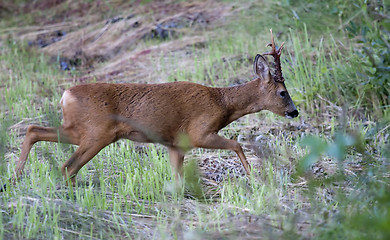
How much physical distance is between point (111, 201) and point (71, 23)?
8825mm

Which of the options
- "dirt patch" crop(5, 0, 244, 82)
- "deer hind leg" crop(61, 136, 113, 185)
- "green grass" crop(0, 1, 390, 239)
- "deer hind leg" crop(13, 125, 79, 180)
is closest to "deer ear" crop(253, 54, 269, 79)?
"green grass" crop(0, 1, 390, 239)

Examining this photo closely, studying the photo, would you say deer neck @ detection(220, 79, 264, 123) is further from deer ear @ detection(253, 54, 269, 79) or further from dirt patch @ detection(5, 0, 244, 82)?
dirt patch @ detection(5, 0, 244, 82)

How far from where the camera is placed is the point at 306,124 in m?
6.96

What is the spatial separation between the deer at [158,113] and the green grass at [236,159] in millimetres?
208

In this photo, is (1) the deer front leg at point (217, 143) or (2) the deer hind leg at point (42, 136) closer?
(2) the deer hind leg at point (42, 136)

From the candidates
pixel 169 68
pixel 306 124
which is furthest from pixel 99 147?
pixel 169 68

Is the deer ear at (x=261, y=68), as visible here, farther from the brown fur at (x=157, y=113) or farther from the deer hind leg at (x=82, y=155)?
the deer hind leg at (x=82, y=155)

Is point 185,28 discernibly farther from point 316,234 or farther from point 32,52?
point 316,234

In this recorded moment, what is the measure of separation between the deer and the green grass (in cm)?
21

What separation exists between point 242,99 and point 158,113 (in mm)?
906

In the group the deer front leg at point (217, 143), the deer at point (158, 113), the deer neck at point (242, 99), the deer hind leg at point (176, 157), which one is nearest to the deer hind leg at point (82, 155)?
the deer at point (158, 113)

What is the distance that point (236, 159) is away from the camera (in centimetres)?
605

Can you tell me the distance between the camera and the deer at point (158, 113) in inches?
207

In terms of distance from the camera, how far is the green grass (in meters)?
3.27
